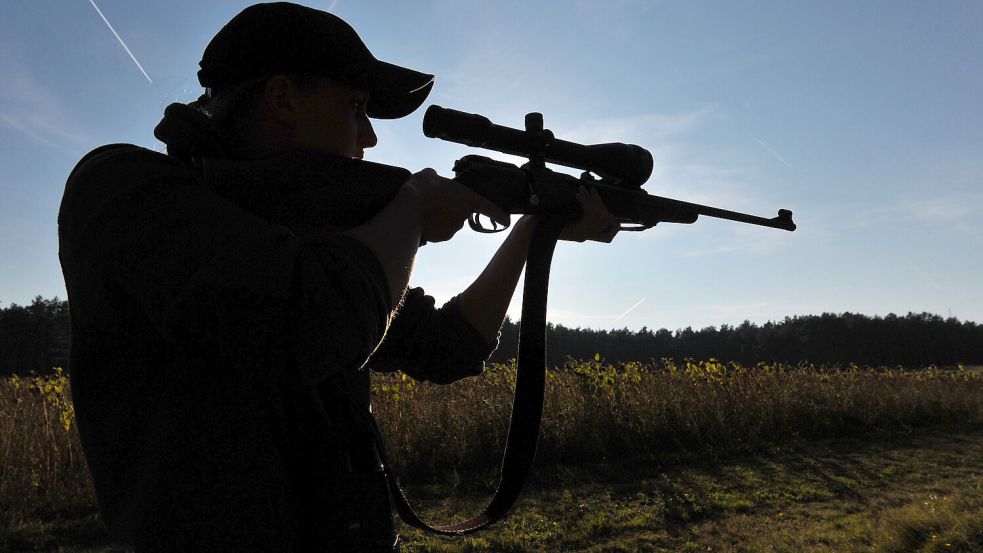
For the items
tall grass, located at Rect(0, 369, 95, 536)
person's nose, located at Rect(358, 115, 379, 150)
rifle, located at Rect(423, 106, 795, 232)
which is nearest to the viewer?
person's nose, located at Rect(358, 115, 379, 150)

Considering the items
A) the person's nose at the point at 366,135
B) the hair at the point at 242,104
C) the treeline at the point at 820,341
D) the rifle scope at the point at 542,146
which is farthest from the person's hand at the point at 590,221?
the treeline at the point at 820,341

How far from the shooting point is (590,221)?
271 cm

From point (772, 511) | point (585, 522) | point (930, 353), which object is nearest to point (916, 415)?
point (772, 511)

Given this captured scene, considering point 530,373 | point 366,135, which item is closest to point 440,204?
point 366,135

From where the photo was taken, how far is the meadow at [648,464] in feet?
21.2

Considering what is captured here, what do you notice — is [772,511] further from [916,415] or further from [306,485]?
[916,415]

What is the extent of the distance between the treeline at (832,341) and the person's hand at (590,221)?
59.4 meters

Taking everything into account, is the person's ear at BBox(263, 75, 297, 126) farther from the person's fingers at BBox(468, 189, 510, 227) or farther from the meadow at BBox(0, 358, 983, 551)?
the meadow at BBox(0, 358, 983, 551)

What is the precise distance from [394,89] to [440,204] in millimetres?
391

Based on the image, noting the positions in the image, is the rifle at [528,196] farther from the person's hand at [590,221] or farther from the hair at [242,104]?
the hair at [242,104]

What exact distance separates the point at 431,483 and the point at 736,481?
4311mm

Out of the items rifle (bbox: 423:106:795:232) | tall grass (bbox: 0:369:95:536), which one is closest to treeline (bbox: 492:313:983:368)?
tall grass (bbox: 0:369:95:536)

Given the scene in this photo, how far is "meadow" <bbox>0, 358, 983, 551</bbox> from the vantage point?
255 inches

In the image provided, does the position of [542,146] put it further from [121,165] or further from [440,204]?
[121,165]
